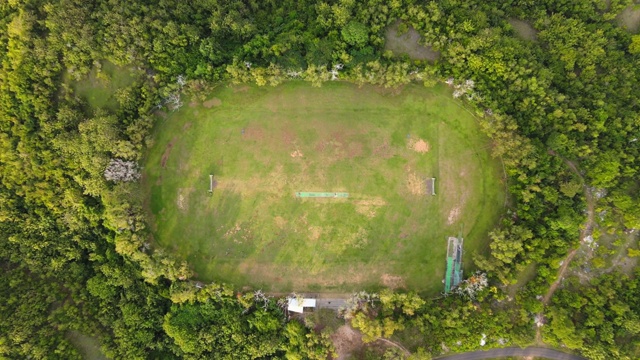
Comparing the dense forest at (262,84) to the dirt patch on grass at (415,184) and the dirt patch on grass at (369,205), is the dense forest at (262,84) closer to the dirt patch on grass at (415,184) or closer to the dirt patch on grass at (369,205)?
the dirt patch on grass at (415,184)

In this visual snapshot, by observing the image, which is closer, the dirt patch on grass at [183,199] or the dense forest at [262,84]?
the dense forest at [262,84]

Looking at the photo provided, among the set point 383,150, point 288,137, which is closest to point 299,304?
point 288,137

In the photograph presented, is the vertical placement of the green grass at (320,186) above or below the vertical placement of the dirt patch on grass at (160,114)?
below

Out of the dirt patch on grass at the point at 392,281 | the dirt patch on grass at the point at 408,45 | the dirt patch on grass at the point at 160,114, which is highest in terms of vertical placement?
the dirt patch on grass at the point at 408,45

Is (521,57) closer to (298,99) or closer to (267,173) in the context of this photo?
(298,99)

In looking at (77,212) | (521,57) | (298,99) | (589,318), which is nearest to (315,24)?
(298,99)

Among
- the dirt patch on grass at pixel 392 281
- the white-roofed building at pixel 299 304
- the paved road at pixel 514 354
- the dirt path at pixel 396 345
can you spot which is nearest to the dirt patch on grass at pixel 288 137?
the white-roofed building at pixel 299 304

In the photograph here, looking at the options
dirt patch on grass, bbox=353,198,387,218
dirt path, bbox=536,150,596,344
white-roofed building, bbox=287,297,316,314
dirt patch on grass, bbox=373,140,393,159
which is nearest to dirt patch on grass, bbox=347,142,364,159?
dirt patch on grass, bbox=373,140,393,159
